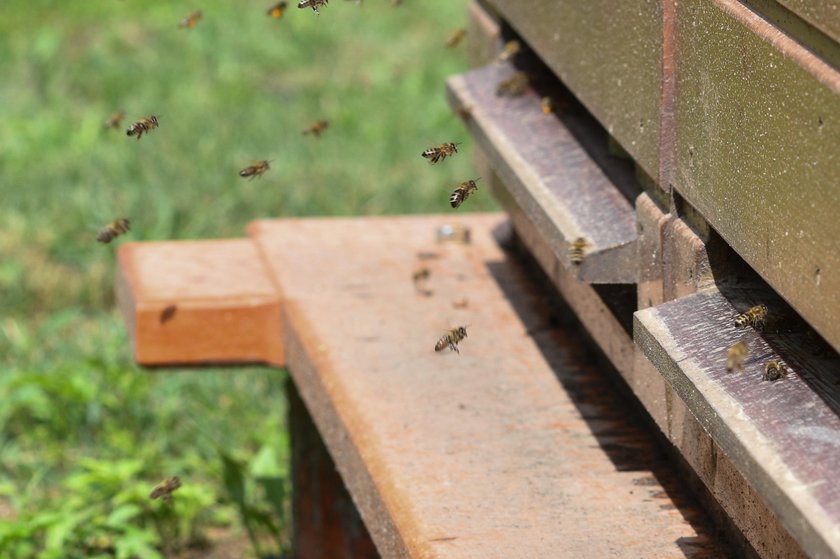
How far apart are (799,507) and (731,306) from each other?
56cm

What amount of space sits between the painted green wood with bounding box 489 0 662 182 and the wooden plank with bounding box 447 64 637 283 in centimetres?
15

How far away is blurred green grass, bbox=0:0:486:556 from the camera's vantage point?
4676mm

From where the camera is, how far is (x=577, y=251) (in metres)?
2.38

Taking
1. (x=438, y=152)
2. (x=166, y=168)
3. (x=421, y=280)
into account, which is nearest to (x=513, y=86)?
(x=438, y=152)

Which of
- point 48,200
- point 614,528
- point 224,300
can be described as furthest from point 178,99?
point 614,528

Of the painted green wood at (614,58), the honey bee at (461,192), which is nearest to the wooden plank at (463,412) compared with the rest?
the honey bee at (461,192)

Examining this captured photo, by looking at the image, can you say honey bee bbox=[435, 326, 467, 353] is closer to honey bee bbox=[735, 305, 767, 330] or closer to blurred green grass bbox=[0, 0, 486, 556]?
honey bee bbox=[735, 305, 767, 330]

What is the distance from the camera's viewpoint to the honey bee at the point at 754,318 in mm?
1955

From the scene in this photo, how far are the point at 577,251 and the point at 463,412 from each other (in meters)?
0.47

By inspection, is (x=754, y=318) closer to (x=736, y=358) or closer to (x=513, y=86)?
(x=736, y=358)

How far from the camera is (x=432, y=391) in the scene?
2.80m

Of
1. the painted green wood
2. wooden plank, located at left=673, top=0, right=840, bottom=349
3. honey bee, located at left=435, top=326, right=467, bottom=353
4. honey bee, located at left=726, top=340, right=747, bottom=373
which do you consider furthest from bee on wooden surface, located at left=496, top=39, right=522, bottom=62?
honey bee, located at left=726, top=340, right=747, bottom=373

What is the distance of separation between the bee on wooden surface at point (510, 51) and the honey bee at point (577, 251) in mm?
1045

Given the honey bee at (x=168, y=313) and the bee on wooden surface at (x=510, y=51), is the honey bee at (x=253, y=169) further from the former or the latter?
the bee on wooden surface at (x=510, y=51)
